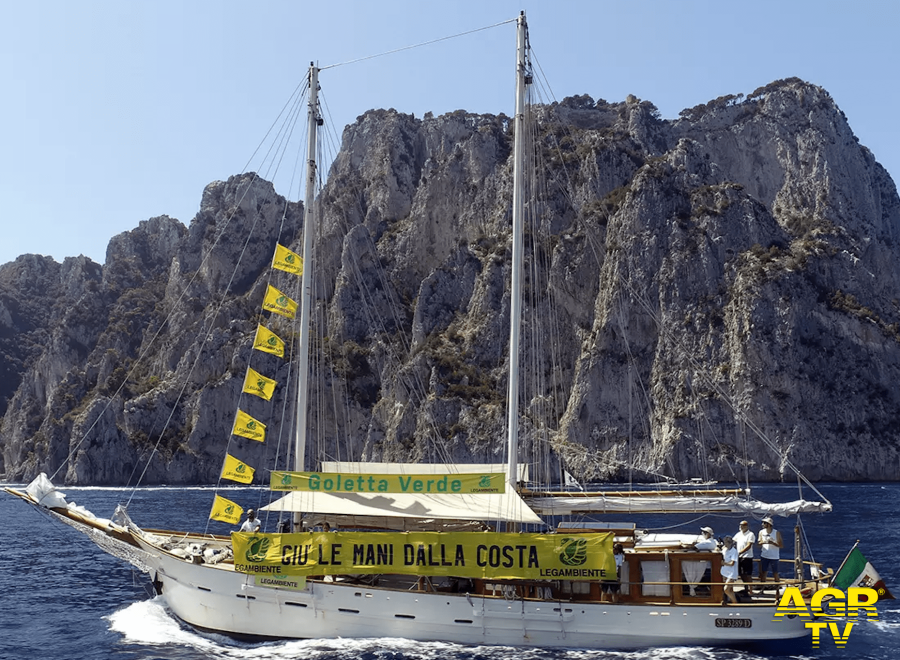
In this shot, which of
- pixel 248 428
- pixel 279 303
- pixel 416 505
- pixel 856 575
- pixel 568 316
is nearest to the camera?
pixel 856 575

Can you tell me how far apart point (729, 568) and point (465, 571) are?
26.6 feet

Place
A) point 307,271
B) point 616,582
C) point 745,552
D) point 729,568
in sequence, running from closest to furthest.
A: point 729,568, point 616,582, point 745,552, point 307,271

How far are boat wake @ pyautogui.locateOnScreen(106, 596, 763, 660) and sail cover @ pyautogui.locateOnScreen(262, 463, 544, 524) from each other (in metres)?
3.99

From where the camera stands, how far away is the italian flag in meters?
23.7

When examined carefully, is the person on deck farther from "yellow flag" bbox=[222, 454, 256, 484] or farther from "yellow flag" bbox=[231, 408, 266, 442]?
"yellow flag" bbox=[231, 408, 266, 442]

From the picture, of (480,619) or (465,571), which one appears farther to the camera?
(465,571)

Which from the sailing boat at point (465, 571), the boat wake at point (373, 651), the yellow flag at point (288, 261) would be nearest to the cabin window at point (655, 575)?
the sailing boat at point (465, 571)

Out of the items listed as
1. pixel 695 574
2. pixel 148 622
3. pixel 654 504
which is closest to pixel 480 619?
pixel 695 574

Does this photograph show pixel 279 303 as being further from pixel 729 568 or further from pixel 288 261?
pixel 729 568

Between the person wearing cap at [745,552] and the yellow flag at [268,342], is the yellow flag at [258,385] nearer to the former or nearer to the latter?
the yellow flag at [268,342]

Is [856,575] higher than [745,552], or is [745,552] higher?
[745,552]

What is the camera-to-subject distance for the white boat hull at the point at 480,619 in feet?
76.6

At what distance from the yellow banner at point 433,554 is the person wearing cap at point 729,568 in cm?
350

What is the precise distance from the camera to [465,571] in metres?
24.2
